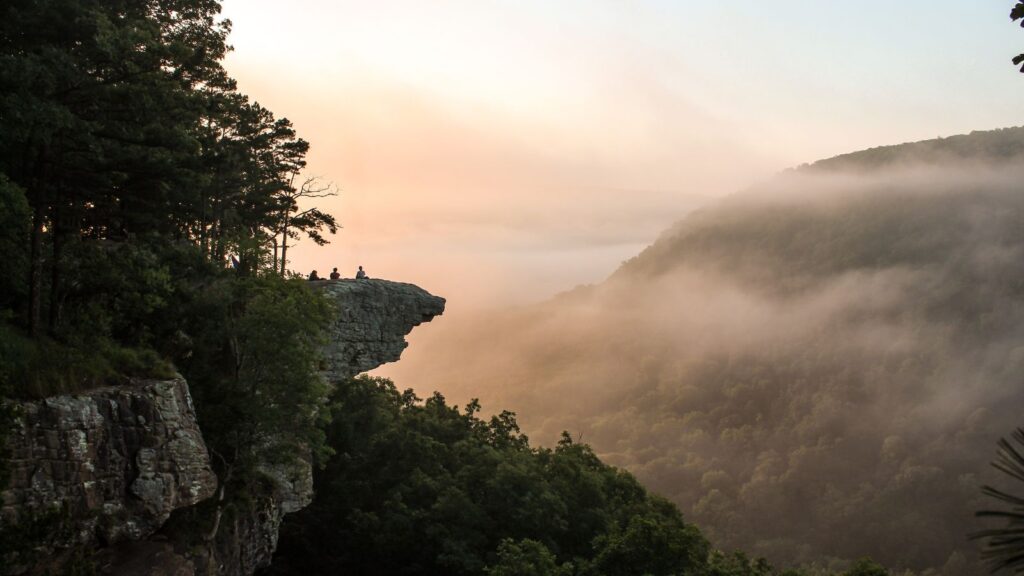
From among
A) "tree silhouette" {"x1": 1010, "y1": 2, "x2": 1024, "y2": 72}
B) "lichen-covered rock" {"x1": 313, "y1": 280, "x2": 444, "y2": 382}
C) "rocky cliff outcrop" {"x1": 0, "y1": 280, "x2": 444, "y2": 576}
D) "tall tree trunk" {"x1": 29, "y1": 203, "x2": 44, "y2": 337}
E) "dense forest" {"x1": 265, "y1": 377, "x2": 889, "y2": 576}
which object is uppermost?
"tree silhouette" {"x1": 1010, "y1": 2, "x2": 1024, "y2": 72}

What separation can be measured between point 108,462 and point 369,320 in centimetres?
1750

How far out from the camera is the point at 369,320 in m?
37.6

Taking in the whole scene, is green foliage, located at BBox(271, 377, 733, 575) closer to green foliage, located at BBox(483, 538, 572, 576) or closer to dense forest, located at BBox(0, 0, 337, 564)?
green foliage, located at BBox(483, 538, 572, 576)

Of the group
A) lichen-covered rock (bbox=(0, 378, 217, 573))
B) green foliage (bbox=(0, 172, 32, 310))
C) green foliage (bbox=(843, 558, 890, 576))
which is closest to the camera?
lichen-covered rock (bbox=(0, 378, 217, 573))

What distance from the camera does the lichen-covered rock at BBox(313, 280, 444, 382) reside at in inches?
1435

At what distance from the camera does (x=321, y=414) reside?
1110 inches

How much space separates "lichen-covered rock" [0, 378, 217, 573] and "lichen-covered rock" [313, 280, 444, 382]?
12.7 m

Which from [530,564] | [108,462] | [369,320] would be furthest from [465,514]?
[108,462]

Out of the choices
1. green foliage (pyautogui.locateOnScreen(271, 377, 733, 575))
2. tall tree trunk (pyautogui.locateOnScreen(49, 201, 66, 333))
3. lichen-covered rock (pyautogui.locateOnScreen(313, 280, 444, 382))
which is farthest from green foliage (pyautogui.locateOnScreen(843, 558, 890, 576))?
tall tree trunk (pyautogui.locateOnScreen(49, 201, 66, 333))

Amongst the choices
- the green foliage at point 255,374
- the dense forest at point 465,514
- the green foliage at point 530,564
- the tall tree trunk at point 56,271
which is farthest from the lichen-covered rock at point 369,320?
the tall tree trunk at point 56,271

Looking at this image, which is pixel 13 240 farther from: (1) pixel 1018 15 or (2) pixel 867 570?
(2) pixel 867 570

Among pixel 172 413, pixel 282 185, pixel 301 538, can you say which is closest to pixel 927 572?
pixel 301 538

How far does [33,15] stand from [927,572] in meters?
136

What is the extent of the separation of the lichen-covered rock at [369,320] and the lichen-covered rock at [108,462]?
12.7 meters
